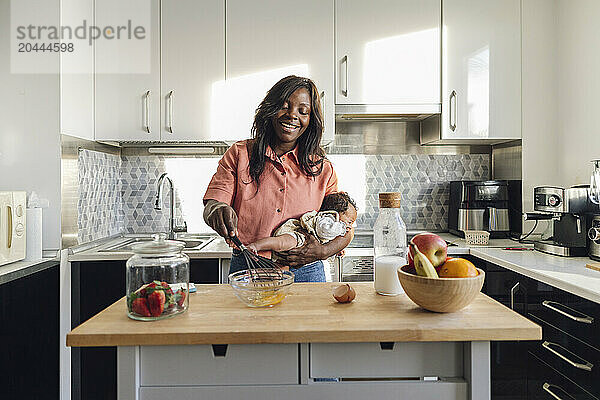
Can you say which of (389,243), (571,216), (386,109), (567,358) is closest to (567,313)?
(567,358)

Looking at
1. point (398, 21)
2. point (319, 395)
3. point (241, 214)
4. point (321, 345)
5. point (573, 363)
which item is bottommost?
point (573, 363)

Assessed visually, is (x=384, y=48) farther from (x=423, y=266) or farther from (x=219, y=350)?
(x=219, y=350)

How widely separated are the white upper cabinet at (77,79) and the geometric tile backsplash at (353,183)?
0.49m

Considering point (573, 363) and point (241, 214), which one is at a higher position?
point (241, 214)

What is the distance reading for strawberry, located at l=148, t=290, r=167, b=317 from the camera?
4.39ft

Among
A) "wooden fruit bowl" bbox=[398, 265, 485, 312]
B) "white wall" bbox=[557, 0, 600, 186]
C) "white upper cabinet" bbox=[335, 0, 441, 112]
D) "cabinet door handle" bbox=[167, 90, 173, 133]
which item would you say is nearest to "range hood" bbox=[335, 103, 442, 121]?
"white upper cabinet" bbox=[335, 0, 441, 112]

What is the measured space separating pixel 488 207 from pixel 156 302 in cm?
238

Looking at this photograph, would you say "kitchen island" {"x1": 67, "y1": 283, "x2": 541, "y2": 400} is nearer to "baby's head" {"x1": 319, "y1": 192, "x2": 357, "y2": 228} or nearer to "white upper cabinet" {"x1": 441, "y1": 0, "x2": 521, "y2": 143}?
"baby's head" {"x1": 319, "y1": 192, "x2": 357, "y2": 228}

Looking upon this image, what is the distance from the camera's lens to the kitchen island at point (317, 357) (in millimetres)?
1252

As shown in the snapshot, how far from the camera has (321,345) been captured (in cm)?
131

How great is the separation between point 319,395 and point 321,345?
0.12 m

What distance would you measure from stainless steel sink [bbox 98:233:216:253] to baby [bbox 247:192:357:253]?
45.0 inches

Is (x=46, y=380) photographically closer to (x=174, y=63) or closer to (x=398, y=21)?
(x=174, y=63)

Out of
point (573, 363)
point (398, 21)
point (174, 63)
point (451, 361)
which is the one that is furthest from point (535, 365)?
point (174, 63)
